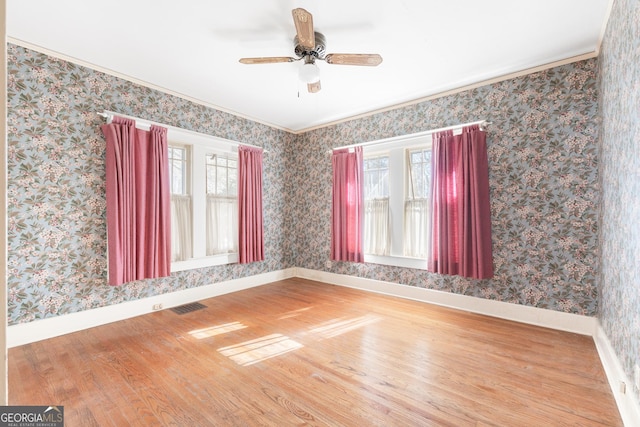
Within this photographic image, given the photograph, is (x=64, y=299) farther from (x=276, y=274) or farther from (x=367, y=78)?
(x=367, y=78)

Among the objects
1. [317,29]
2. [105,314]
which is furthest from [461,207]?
[105,314]

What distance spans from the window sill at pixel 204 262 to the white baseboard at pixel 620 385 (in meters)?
4.20

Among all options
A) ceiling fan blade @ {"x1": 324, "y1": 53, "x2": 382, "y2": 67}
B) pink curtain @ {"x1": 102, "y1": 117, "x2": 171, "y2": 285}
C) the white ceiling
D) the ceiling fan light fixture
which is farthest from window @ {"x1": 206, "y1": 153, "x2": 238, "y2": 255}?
ceiling fan blade @ {"x1": 324, "y1": 53, "x2": 382, "y2": 67}

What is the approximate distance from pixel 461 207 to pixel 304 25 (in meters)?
2.68

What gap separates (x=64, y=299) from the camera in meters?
2.94

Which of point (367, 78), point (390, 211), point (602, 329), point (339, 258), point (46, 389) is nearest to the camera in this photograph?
point (46, 389)

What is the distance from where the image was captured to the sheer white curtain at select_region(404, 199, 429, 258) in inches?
159

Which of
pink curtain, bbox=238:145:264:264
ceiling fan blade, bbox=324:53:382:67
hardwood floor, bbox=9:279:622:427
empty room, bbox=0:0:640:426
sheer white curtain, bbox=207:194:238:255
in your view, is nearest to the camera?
hardwood floor, bbox=9:279:622:427

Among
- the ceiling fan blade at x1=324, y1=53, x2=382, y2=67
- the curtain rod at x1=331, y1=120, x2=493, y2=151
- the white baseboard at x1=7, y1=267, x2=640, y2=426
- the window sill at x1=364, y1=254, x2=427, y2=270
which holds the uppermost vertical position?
the ceiling fan blade at x1=324, y1=53, x2=382, y2=67

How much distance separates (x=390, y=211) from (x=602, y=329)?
252 centimetres

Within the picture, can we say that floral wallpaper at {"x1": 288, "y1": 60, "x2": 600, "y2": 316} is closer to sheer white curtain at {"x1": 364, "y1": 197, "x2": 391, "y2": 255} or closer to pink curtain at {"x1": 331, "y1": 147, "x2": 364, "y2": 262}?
sheer white curtain at {"x1": 364, "y1": 197, "x2": 391, "y2": 255}

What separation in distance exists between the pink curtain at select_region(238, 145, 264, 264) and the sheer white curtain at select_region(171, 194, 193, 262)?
2.60 ft

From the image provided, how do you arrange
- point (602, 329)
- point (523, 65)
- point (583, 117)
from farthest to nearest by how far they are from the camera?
point (523, 65)
point (583, 117)
point (602, 329)

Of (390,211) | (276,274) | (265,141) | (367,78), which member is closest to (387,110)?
→ (367,78)
